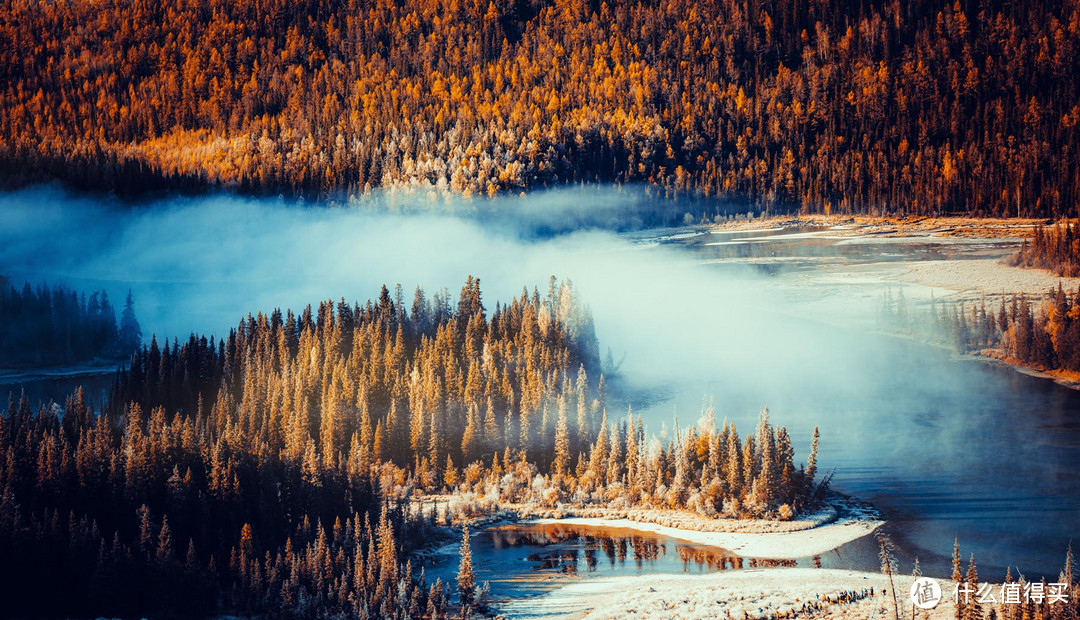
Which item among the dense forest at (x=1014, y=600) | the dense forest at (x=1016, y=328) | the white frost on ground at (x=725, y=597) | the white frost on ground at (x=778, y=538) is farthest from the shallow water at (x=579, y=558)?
the dense forest at (x=1016, y=328)

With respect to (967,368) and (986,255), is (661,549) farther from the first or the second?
(986,255)

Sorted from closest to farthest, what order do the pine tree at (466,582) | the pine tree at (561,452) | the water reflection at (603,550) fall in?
the pine tree at (466,582) < the water reflection at (603,550) < the pine tree at (561,452)

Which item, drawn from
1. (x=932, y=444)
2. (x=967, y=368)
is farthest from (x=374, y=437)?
(x=967, y=368)

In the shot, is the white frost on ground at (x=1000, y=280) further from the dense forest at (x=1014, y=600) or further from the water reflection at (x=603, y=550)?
the dense forest at (x=1014, y=600)

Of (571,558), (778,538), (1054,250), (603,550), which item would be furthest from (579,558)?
(1054,250)

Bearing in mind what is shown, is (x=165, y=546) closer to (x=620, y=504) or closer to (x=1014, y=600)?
(x=620, y=504)

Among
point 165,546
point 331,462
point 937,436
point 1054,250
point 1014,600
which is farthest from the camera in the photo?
point 1054,250
